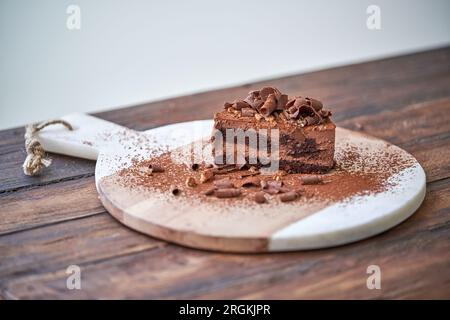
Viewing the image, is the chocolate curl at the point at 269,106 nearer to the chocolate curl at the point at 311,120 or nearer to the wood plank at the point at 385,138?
the chocolate curl at the point at 311,120

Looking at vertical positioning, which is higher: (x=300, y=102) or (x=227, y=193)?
(x=300, y=102)

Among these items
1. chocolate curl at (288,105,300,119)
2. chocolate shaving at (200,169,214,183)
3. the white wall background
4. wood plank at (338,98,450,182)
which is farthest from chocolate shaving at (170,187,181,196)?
the white wall background

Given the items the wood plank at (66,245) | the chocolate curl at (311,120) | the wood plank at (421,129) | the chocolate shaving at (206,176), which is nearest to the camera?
the wood plank at (66,245)

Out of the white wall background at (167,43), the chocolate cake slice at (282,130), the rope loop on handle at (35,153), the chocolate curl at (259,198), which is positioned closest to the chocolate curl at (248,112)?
the chocolate cake slice at (282,130)

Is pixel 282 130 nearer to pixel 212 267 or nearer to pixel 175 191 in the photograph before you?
pixel 175 191

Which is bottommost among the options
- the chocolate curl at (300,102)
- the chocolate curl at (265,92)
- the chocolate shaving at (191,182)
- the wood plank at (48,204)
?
the wood plank at (48,204)

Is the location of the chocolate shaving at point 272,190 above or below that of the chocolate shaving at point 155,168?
below

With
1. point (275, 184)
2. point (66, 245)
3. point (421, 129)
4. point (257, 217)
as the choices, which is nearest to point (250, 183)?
point (275, 184)
